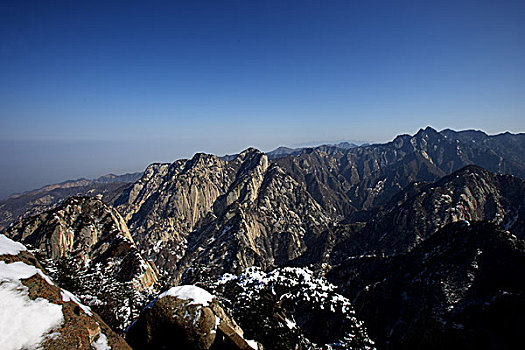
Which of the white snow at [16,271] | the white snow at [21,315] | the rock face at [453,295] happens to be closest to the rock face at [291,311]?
the rock face at [453,295]

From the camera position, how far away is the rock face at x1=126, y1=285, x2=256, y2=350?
19.7m

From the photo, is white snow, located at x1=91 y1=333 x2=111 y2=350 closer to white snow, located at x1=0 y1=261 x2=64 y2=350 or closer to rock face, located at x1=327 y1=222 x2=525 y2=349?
white snow, located at x1=0 y1=261 x2=64 y2=350

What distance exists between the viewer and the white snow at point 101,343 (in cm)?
1435

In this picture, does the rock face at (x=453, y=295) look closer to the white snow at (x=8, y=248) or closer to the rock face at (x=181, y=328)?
the rock face at (x=181, y=328)

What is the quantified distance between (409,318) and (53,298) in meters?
81.9

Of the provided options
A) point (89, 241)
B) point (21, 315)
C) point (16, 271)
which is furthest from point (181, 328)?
point (89, 241)

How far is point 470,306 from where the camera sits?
200ft

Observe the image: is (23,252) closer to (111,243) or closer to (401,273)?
(111,243)

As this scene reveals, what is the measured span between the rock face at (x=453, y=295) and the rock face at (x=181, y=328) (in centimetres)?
5827

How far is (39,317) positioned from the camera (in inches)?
539

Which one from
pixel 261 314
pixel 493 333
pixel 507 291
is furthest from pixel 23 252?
pixel 507 291

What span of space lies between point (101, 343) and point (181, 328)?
6.62m

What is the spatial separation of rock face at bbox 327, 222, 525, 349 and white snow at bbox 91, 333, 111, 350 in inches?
2632

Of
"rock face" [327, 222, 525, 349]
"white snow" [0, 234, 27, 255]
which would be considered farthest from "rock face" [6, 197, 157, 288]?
"rock face" [327, 222, 525, 349]
